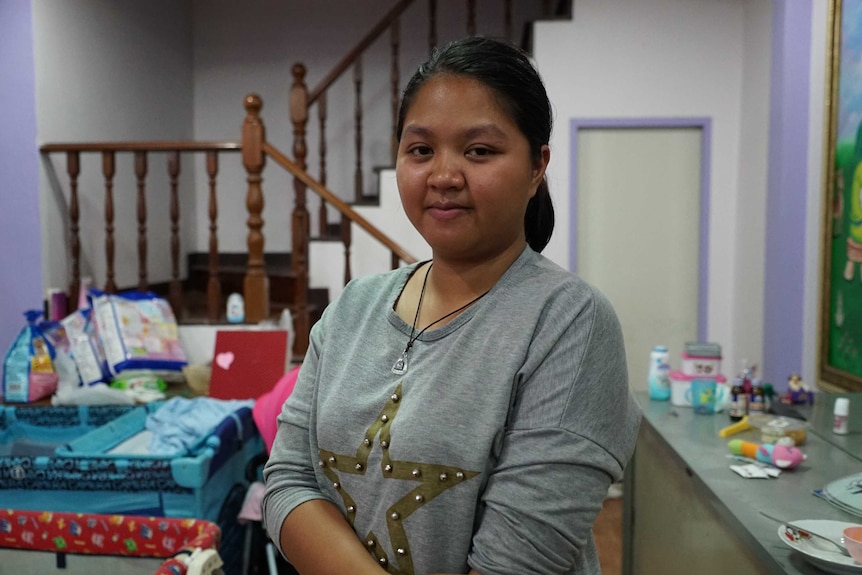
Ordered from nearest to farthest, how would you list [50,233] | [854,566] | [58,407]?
[854,566], [58,407], [50,233]

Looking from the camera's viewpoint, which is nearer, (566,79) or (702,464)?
(702,464)

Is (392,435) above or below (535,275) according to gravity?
below

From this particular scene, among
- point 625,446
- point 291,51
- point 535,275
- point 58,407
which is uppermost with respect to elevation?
point 291,51

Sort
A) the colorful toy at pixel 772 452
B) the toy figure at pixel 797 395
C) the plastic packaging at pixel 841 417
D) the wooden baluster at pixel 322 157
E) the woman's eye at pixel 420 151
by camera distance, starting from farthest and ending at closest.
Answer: the wooden baluster at pixel 322 157 < the toy figure at pixel 797 395 < the plastic packaging at pixel 841 417 < the colorful toy at pixel 772 452 < the woman's eye at pixel 420 151

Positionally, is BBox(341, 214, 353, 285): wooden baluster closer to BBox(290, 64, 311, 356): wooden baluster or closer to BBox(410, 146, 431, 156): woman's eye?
BBox(290, 64, 311, 356): wooden baluster

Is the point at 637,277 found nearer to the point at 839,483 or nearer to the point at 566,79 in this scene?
the point at 566,79

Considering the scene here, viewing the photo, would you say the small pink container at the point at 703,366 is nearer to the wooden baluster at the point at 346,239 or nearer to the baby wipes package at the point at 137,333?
the wooden baluster at the point at 346,239

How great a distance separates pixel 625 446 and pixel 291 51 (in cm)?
482

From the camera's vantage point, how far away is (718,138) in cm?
360

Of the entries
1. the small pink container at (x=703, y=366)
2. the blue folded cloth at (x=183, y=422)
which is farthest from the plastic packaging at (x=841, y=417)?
the blue folded cloth at (x=183, y=422)

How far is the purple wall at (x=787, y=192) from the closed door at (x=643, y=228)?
737mm

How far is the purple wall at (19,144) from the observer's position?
10.9 ft

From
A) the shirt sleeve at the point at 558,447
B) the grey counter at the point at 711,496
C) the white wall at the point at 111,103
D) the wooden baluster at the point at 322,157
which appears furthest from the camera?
the wooden baluster at the point at 322,157

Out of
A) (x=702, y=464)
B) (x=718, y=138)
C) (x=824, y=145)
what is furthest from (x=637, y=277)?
(x=702, y=464)
